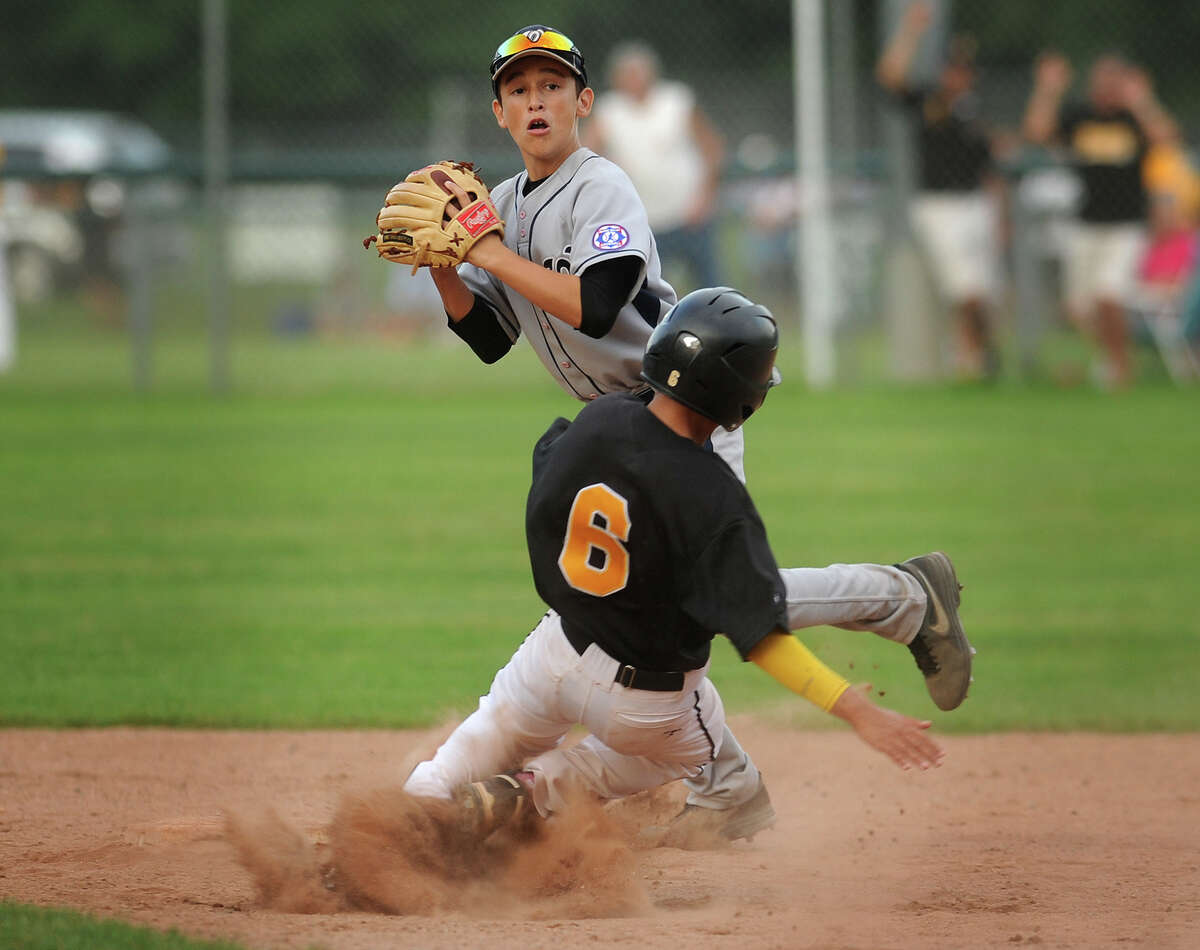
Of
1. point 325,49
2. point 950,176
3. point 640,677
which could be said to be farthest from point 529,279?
point 325,49

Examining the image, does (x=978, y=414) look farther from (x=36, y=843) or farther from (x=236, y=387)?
(x=36, y=843)

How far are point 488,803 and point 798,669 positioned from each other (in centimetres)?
83

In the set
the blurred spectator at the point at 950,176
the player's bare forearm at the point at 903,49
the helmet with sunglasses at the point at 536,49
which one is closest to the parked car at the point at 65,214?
the player's bare forearm at the point at 903,49

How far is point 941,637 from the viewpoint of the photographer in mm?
4105

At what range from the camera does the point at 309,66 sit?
16156 millimetres

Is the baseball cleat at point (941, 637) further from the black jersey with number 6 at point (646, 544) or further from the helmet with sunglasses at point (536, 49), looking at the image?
the helmet with sunglasses at point (536, 49)

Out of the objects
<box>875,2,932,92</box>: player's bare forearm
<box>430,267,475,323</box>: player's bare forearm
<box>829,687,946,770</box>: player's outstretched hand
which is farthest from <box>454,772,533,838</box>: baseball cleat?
<box>875,2,932,92</box>: player's bare forearm

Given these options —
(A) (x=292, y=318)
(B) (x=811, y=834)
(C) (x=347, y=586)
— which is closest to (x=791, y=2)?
(A) (x=292, y=318)

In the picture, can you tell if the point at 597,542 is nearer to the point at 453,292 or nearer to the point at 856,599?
the point at 856,599

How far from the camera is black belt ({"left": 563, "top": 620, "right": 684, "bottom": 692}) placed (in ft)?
12.6

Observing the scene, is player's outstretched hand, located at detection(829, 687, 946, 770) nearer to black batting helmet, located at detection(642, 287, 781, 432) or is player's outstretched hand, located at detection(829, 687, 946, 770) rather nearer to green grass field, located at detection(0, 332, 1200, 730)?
black batting helmet, located at detection(642, 287, 781, 432)

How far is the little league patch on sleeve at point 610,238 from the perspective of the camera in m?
4.09

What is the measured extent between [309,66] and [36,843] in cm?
1286

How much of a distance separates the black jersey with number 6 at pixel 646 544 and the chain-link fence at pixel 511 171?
10.0m
